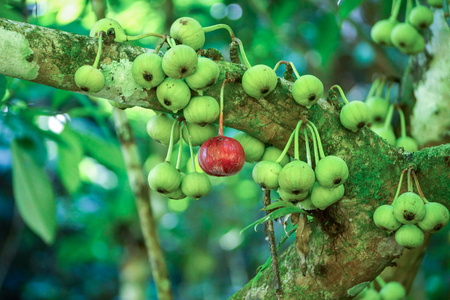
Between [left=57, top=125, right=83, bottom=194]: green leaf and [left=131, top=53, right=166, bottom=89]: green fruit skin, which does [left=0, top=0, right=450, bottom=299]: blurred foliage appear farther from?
[left=131, top=53, right=166, bottom=89]: green fruit skin

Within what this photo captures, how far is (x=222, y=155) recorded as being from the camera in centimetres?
115

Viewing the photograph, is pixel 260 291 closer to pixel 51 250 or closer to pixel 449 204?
pixel 449 204

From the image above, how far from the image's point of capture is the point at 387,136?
5.88ft

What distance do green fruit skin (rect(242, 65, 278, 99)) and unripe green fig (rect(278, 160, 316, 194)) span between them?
20cm

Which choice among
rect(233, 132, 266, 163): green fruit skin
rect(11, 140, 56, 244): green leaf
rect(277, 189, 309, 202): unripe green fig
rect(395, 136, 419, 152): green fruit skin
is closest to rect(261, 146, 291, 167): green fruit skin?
rect(233, 132, 266, 163): green fruit skin

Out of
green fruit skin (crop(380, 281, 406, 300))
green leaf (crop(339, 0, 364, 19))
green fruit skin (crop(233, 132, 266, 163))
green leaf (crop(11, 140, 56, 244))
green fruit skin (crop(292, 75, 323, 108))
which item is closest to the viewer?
green fruit skin (crop(292, 75, 323, 108))

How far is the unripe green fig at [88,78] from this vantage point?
106 cm

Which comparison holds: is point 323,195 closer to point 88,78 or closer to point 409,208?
point 409,208

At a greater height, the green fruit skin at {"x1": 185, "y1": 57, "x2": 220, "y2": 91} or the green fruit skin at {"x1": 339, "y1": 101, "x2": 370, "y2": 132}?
the green fruit skin at {"x1": 185, "y1": 57, "x2": 220, "y2": 91}

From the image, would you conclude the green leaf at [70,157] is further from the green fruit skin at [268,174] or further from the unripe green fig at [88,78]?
the green fruit skin at [268,174]

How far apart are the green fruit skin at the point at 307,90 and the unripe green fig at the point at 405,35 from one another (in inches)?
34.6

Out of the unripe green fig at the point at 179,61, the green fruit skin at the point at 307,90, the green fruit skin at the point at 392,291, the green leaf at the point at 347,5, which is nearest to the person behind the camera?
the unripe green fig at the point at 179,61

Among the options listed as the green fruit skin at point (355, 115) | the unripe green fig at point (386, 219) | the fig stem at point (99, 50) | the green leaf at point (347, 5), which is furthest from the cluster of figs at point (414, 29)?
the fig stem at point (99, 50)

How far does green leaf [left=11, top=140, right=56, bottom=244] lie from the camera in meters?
2.08
